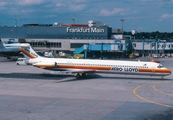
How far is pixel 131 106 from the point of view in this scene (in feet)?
108

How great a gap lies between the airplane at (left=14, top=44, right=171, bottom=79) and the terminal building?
57.9 meters

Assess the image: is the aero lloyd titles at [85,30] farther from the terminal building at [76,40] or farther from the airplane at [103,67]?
the airplane at [103,67]

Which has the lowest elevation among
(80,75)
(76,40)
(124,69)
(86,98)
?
(86,98)

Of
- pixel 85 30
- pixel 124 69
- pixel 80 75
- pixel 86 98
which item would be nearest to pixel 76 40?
pixel 85 30

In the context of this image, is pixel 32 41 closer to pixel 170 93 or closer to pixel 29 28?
pixel 29 28

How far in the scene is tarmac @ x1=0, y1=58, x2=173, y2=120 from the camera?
29.1 m

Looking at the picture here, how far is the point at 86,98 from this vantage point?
1464 inches

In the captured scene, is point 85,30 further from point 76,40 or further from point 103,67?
point 103,67

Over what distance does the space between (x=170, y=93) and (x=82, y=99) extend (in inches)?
473

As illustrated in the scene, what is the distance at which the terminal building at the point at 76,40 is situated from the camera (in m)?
121

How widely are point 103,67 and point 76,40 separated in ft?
226

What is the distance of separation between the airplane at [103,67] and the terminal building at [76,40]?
57.9 meters

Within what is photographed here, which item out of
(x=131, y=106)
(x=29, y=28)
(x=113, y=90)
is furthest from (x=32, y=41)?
(x=131, y=106)

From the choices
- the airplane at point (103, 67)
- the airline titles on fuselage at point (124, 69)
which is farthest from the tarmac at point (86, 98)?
the airline titles on fuselage at point (124, 69)
